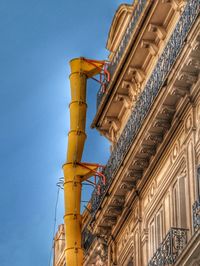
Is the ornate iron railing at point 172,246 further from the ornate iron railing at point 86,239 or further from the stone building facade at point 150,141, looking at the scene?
the ornate iron railing at point 86,239

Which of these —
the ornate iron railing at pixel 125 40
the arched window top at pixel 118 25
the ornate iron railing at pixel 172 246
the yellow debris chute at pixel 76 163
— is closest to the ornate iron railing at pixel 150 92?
the yellow debris chute at pixel 76 163

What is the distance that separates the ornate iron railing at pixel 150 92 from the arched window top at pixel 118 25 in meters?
3.85

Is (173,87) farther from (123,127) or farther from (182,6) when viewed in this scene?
(123,127)

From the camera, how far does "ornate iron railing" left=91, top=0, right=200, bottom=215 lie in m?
22.6

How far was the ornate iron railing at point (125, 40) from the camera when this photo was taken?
87.3 feet

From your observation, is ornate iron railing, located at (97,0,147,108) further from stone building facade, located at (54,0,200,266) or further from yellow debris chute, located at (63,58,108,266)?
yellow debris chute, located at (63,58,108,266)

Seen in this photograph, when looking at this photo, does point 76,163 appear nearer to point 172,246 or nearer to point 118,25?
point 118,25

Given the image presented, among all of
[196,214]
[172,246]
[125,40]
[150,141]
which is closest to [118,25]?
[125,40]

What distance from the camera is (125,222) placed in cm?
2605

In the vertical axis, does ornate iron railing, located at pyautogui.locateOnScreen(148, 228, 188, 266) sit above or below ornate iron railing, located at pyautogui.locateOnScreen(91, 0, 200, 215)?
below

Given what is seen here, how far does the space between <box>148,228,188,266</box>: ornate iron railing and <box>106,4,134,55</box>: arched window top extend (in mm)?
8642

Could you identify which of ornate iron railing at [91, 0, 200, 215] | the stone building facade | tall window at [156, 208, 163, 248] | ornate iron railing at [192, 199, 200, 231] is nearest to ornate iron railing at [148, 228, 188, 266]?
the stone building facade

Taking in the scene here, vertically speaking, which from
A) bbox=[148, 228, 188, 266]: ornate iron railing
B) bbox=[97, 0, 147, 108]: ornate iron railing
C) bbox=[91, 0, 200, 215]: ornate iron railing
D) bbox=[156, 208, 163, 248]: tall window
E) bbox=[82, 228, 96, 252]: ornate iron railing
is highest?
bbox=[97, 0, 147, 108]: ornate iron railing

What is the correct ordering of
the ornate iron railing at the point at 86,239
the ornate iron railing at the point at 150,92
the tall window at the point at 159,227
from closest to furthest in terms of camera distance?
the ornate iron railing at the point at 150,92, the tall window at the point at 159,227, the ornate iron railing at the point at 86,239
